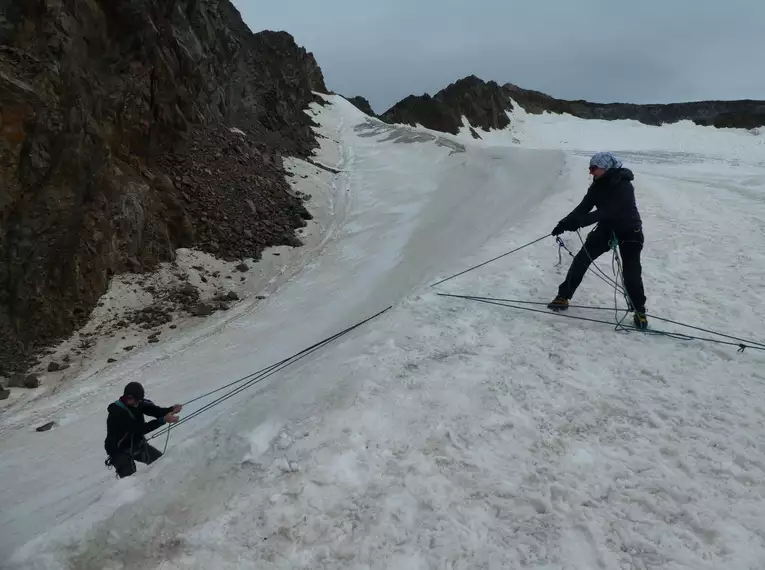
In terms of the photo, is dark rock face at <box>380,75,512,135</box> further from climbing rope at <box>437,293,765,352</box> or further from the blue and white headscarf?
the blue and white headscarf

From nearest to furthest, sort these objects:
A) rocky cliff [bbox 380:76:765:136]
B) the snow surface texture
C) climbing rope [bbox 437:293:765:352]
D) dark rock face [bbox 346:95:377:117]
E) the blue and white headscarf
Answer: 1. the snow surface texture
2. climbing rope [bbox 437:293:765:352]
3. the blue and white headscarf
4. rocky cliff [bbox 380:76:765:136]
5. dark rock face [bbox 346:95:377:117]

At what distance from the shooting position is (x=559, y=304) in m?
6.66

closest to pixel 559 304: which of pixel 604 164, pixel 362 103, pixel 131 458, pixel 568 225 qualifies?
pixel 568 225

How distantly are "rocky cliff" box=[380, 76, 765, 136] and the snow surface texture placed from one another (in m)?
46.2

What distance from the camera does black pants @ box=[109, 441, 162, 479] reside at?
4508mm

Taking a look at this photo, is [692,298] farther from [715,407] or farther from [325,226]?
[325,226]

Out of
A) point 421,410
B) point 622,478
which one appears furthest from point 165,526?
point 622,478

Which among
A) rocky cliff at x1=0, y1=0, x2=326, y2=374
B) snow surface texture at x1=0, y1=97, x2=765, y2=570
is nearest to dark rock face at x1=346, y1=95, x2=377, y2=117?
rocky cliff at x1=0, y1=0, x2=326, y2=374

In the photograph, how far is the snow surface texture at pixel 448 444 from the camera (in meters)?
3.47

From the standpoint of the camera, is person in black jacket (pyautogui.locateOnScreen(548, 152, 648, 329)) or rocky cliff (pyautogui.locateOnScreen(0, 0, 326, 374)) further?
rocky cliff (pyautogui.locateOnScreen(0, 0, 326, 374))

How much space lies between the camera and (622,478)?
381 centimetres

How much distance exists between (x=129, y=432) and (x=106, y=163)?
324 inches

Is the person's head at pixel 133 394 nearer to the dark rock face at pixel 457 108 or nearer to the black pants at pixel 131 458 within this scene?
the black pants at pixel 131 458

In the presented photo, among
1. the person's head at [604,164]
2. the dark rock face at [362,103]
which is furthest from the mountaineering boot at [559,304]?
the dark rock face at [362,103]
